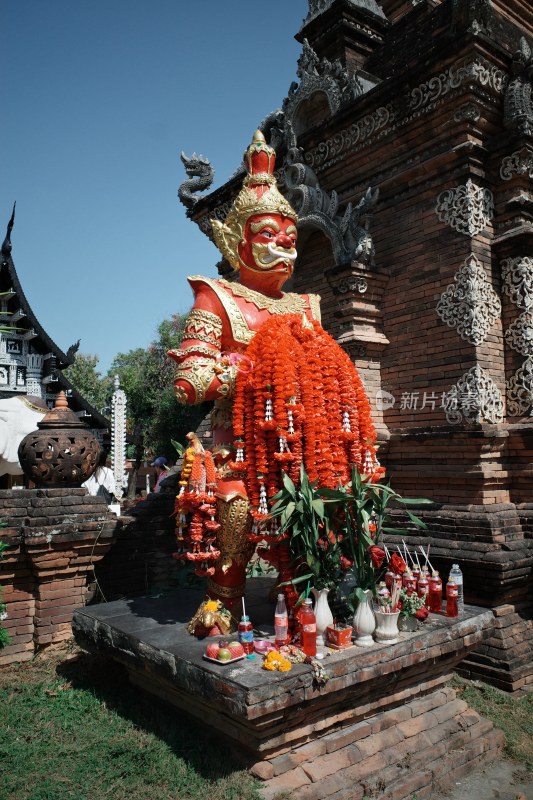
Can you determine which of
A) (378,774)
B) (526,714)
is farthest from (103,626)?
(526,714)

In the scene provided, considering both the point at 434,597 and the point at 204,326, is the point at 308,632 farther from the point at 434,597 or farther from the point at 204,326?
the point at 204,326

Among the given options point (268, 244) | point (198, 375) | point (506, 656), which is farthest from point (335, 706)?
point (268, 244)

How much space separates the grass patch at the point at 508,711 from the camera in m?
4.39

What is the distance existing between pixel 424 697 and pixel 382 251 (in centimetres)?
490

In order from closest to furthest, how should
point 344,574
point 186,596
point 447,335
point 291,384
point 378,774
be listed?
point 378,774 → point 291,384 → point 344,574 → point 186,596 → point 447,335

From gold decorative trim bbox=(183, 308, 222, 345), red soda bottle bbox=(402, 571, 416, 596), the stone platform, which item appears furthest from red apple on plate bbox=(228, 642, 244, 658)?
gold decorative trim bbox=(183, 308, 222, 345)

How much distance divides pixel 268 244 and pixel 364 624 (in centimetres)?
304

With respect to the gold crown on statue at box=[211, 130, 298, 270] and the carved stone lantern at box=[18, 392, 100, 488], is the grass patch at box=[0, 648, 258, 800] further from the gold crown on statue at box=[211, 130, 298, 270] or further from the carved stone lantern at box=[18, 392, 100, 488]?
the gold crown on statue at box=[211, 130, 298, 270]

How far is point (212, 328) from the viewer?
15.3ft

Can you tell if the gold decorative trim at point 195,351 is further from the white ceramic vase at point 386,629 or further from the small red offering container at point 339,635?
the white ceramic vase at point 386,629

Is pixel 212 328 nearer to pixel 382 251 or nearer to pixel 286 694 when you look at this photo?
pixel 286 694

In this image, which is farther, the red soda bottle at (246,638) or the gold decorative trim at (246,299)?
the gold decorative trim at (246,299)

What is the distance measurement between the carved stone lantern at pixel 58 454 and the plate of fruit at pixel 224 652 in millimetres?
2531

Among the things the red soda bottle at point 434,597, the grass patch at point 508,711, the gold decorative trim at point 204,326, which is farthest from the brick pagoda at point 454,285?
the gold decorative trim at point 204,326
